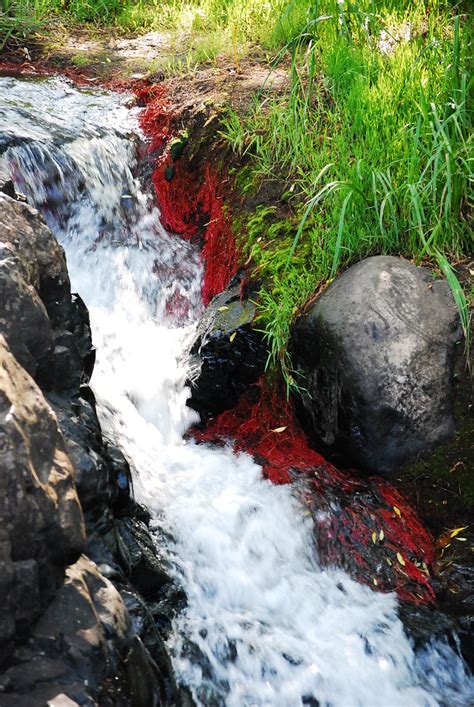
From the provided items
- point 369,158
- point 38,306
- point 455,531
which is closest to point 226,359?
point 369,158

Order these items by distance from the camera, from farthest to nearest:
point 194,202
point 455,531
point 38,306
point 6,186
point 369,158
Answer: point 194,202 < point 369,158 < point 455,531 < point 6,186 < point 38,306

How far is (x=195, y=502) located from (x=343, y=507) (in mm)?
726

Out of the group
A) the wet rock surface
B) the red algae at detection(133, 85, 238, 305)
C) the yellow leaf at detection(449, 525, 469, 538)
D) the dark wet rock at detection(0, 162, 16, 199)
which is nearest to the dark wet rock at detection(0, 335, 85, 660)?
the wet rock surface

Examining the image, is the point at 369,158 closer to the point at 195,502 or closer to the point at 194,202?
the point at 194,202

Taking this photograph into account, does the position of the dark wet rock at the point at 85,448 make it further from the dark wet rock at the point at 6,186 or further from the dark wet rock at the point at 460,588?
the dark wet rock at the point at 460,588

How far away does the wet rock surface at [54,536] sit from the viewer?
62.5 inches

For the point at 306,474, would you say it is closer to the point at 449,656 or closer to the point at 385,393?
the point at 385,393

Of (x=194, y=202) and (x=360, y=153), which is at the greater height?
(x=360, y=153)

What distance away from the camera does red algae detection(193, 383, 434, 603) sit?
2980mm

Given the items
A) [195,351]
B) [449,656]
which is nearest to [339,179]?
[195,351]

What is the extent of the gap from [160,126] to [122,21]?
2860mm

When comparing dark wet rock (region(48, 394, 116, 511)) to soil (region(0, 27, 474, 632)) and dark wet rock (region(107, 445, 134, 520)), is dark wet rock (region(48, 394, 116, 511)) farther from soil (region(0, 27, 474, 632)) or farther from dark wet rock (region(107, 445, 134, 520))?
soil (region(0, 27, 474, 632))

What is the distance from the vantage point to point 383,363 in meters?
3.12

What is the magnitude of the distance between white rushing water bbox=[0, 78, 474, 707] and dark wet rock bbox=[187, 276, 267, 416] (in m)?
0.14
